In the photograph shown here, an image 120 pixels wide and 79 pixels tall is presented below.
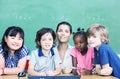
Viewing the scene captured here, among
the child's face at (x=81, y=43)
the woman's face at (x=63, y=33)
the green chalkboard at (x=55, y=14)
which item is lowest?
the child's face at (x=81, y=43)

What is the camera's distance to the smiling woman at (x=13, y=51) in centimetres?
244

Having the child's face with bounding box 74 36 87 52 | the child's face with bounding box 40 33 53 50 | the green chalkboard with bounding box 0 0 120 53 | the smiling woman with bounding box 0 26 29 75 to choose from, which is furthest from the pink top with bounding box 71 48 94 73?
the green chalkboard with bounding box 0 0 120 53

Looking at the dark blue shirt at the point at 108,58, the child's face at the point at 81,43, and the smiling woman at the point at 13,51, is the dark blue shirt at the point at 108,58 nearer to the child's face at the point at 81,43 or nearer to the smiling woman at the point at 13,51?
the child's face at the point at 81,43

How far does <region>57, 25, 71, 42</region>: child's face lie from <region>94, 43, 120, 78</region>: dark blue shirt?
394mm

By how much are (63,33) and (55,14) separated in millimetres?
649

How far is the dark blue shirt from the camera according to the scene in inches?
92.5

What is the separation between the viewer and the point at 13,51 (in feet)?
8.27

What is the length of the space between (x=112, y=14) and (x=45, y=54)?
3.94ft

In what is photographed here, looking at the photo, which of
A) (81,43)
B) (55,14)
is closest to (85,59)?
(81,43)

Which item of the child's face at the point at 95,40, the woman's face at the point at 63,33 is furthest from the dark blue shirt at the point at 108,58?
the woman's face at the point at 63,33

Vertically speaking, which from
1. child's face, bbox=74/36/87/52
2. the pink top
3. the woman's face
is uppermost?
the woman's face

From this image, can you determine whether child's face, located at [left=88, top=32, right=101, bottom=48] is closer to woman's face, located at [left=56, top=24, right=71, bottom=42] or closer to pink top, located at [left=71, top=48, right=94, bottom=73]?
pink top, located at [left=71, top=48, right=94, bottom=73]

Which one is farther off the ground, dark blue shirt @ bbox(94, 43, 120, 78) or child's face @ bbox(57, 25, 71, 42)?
child's face @ bbox(57, 25, 71, 42)

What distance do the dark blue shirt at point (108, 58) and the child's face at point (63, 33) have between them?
39cm
